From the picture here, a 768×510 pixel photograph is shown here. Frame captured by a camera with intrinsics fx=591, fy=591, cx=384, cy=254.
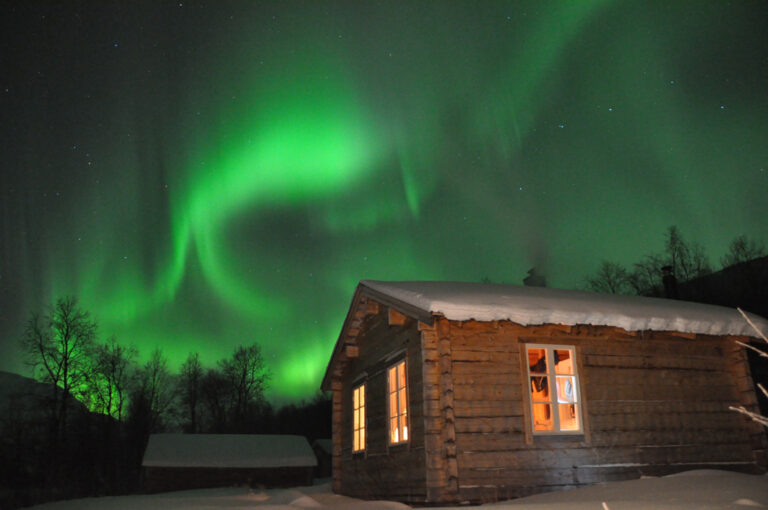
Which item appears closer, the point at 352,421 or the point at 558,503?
the point at 558,503

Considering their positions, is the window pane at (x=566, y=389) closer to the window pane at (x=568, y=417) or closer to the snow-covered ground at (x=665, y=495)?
the window pane at (x=568, y=417)

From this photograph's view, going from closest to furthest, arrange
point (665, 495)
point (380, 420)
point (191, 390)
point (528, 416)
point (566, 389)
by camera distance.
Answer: point (665, 495) → point (528, 416) → point (566, 389) → point (380, 420) → point (191, 390)

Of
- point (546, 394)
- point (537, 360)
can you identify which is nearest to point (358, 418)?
point (537, 360)

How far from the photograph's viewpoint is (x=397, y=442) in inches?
469

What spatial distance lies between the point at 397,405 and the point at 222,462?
2437cm

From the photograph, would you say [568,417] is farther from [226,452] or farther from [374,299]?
[226,452]

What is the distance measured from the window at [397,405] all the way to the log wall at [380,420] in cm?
16

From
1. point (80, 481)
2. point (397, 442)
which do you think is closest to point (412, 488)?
point (397, 442)

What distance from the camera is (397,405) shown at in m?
12.1

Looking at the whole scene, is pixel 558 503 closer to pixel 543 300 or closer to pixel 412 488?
pixel 412 488

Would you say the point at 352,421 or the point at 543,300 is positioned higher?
the point at 543,300

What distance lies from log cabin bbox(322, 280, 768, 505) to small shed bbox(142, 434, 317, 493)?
22.4 meters

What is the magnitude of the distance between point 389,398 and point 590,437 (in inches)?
161

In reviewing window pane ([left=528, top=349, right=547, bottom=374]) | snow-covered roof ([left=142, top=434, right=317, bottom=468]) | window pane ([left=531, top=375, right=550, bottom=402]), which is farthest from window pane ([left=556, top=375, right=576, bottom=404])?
snow-covered roof ([left=142, top=434, right=317, bottom=468])
